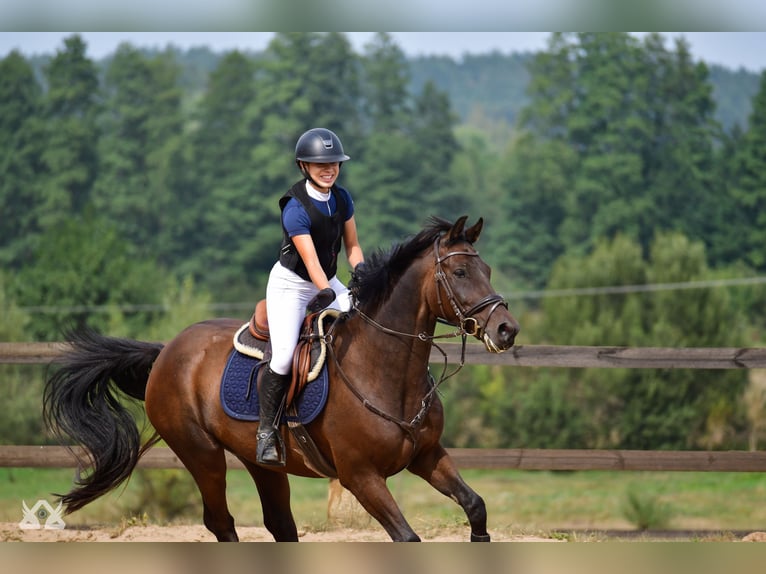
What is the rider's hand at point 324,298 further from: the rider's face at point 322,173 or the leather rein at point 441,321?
the rider's face at point 322,173

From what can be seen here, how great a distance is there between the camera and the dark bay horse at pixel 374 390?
5340 mm

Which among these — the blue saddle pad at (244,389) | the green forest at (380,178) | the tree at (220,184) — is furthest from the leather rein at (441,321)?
the tree at (220,184)

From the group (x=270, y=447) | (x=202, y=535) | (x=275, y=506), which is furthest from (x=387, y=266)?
(x=202, y=535)

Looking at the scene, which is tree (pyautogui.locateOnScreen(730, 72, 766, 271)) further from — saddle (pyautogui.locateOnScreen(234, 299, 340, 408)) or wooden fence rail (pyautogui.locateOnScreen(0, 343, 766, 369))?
saddle (pyautogui.locateOnScreen(234, 299, 340, 408))

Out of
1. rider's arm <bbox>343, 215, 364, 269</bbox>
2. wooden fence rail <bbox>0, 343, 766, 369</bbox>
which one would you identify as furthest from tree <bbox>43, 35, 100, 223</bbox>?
rider's arm <bbox>343, 215, 364, 269</bbox>

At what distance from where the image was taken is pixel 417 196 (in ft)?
185

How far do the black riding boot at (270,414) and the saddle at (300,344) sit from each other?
6 cm

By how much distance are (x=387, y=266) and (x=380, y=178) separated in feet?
163

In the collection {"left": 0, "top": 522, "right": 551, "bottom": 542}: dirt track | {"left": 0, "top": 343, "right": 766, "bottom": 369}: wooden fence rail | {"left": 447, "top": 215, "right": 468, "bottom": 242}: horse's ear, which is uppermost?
{"left": 447, "top": 215, "right": 468, "bottom": 242}: horse's ear

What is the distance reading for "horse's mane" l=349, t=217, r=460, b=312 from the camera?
5574mm

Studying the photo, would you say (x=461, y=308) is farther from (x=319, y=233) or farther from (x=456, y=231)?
(x=319, y=233)

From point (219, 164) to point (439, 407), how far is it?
53922 millimetres

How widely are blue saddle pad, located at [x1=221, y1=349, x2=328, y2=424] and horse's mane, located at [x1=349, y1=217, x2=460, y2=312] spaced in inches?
17.8

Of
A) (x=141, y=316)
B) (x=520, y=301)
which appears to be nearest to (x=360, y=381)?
(x=141, y=316)
